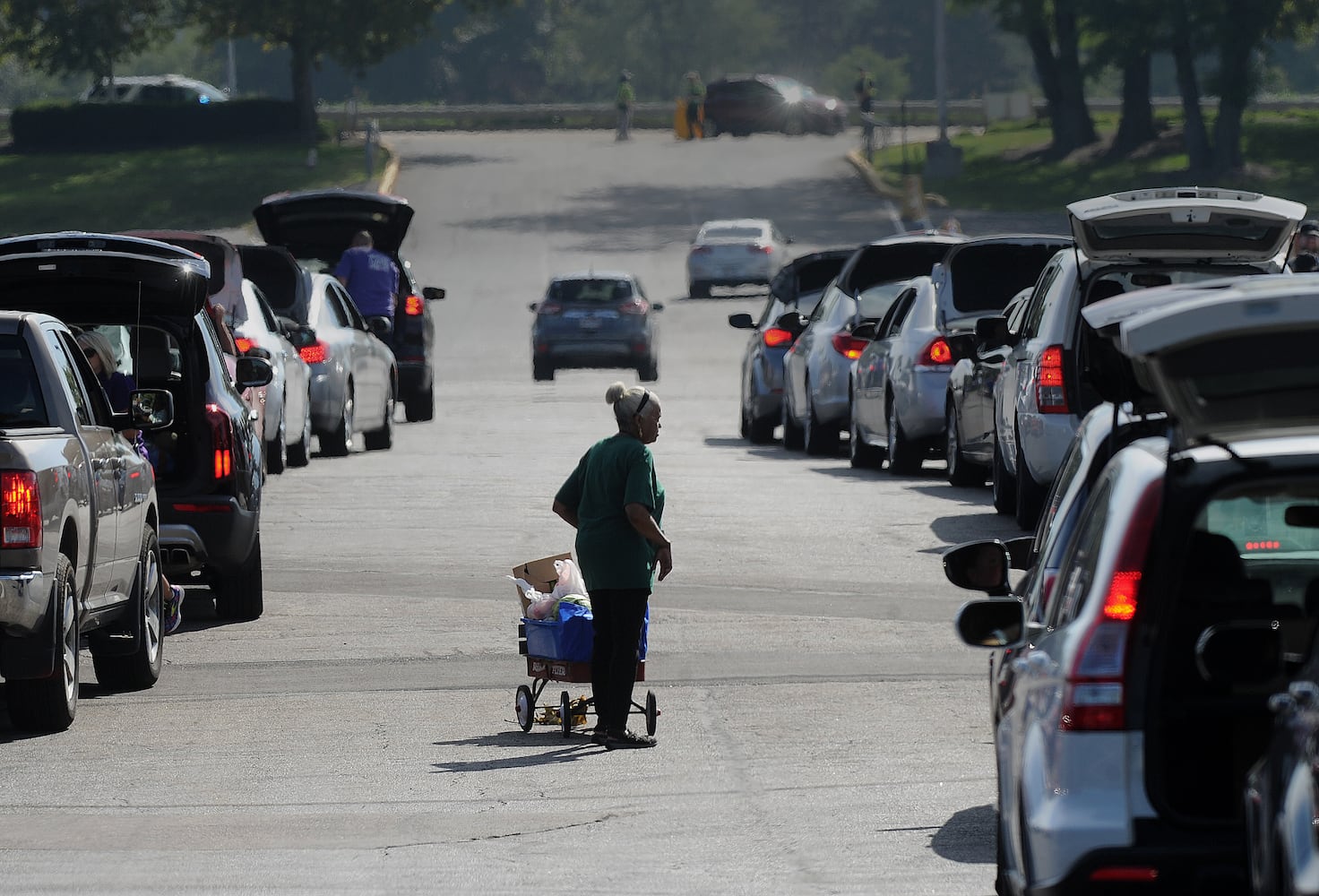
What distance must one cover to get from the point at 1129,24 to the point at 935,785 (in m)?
52.1

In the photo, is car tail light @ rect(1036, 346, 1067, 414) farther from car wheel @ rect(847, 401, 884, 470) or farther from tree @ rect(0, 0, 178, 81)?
tree @ rect(0, 0, 178, 81)

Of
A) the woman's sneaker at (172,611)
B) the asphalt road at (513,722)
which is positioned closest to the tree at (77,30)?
the asphalt road at (513,722)

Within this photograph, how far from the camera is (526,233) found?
196 ft

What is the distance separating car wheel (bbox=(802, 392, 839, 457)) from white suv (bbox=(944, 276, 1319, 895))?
17.3 meters

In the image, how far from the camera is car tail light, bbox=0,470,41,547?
975cm

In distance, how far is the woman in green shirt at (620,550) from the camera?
10.0 metres

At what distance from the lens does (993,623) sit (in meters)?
6.25

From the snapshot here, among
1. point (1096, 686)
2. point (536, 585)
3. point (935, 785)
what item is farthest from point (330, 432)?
point (1096, 686)

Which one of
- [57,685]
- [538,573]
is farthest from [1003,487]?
[57,685]

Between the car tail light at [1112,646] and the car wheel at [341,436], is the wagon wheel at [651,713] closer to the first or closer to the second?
the car tail light at [1112,646]

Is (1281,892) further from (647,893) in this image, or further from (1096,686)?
(647,893)

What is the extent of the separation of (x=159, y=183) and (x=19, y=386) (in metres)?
56.2

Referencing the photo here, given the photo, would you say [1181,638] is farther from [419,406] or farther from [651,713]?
[419,406]

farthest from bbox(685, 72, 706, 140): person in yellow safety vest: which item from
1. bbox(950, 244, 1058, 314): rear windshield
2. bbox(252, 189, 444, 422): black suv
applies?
bbox(950, 244, 1058, 314): rear windshield
